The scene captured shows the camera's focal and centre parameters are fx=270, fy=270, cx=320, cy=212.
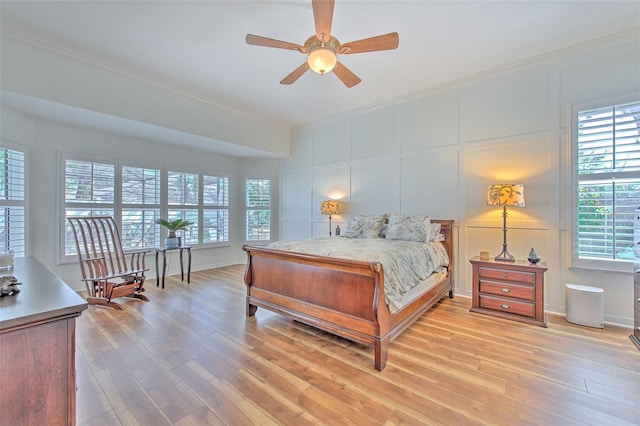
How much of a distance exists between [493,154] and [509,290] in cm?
179

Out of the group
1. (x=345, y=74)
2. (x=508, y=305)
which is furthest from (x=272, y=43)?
(x=508, y=305)

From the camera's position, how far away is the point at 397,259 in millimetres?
2650

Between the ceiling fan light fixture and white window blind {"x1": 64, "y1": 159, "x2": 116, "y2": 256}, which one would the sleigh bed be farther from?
white window blind {"x1": 64, "y1": 159, "x2": 116, "y2": 256}

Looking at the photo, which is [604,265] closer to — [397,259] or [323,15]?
[397,259]

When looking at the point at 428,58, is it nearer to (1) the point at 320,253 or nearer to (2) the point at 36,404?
(1) the point at 320,253

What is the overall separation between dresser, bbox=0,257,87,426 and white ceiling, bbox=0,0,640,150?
2.69m

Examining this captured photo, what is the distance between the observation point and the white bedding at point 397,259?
2357mm

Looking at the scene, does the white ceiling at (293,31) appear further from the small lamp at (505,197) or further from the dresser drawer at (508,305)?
the dresser drawer at (508,305)

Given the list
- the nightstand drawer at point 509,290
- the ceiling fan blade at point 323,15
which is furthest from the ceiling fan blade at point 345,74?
the nightstand drawer at point 509,290

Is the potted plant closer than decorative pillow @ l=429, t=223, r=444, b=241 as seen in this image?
No

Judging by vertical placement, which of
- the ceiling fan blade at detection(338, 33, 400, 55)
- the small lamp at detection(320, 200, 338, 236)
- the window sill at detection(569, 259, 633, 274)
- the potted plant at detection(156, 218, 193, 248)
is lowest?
the window sill at detection(569, 259, 633, 274)

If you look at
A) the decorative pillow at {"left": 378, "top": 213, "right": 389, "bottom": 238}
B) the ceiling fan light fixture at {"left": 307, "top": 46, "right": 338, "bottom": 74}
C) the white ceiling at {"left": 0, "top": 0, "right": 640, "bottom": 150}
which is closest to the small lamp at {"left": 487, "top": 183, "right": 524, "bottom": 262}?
the decorative pillow at {"left": 378, "top": 213, "right": 389, "bottom": 238}

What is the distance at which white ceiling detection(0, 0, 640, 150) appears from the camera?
8.23 feet

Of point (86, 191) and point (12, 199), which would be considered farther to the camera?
point (86, 191)
